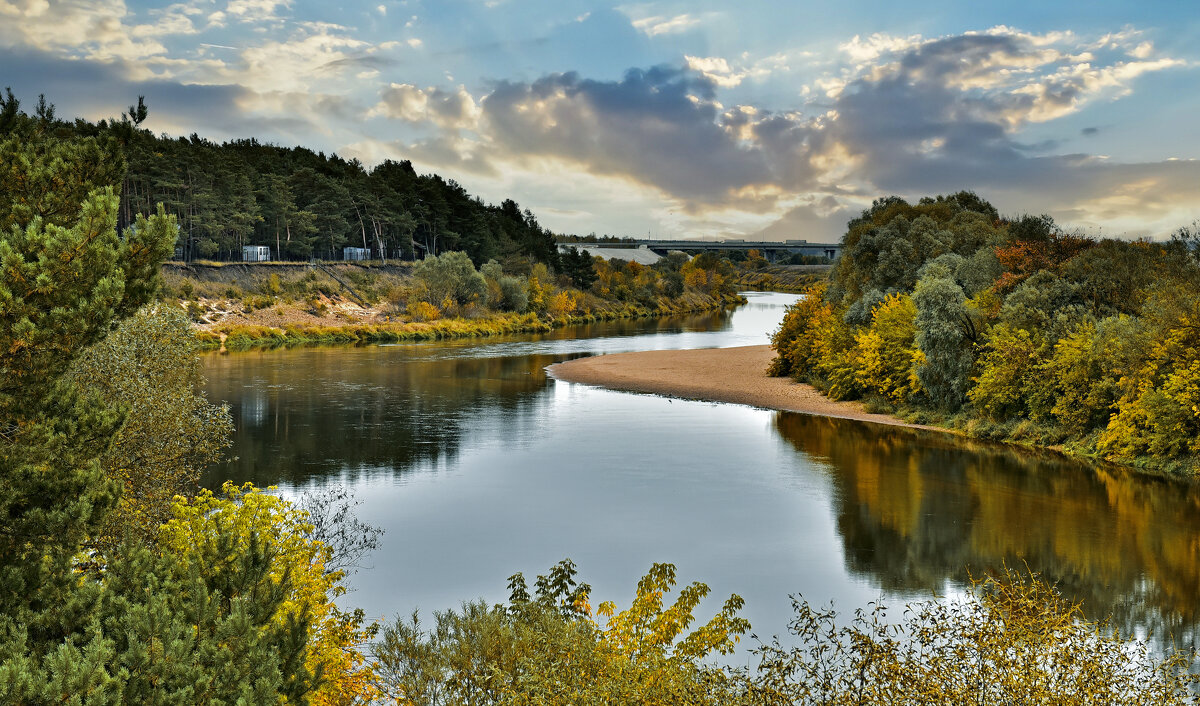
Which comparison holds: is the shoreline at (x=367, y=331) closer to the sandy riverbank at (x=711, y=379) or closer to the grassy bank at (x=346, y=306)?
the grassy bank at (x=346, y=306)

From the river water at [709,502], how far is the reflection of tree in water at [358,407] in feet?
0.63

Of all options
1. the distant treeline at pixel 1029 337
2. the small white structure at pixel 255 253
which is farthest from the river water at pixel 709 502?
the small white structure at pixel 255 253

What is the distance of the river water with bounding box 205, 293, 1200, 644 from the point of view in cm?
1853

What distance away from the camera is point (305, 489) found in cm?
2562

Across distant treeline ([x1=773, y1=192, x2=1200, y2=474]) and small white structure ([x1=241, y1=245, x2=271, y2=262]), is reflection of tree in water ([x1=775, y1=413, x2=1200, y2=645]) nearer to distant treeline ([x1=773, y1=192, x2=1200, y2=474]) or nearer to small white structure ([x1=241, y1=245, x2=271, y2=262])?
distant treeline ([x1=773, y1=192, x2=1200, y2=474])

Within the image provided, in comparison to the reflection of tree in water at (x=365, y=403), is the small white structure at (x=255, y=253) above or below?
above

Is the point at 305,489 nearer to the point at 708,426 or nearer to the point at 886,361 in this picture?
the point at 708,426

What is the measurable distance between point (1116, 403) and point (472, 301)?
69.6 metres

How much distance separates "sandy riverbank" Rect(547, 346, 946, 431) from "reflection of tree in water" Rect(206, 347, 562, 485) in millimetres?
4078

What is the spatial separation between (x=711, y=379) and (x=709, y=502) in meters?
26.2

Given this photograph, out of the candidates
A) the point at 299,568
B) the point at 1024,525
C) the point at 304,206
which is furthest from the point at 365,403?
the point at 304,206

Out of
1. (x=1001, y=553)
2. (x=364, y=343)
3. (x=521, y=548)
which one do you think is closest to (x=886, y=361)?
(x=1001, y=553)

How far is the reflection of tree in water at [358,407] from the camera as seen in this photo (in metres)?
30.1

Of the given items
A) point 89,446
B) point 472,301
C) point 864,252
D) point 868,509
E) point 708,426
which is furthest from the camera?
point 472,301
